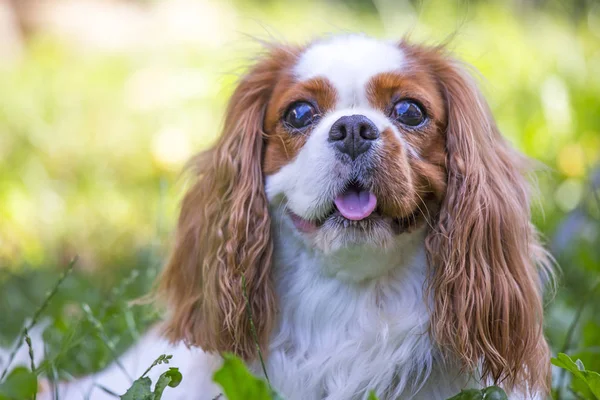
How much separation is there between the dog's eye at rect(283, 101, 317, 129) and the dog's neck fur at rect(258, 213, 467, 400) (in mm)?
299

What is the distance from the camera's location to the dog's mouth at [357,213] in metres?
2.28

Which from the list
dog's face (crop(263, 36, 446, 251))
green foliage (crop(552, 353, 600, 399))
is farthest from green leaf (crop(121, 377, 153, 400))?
green foliage (crop(552, 353, 600, 399))

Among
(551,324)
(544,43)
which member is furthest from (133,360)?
(544,43)

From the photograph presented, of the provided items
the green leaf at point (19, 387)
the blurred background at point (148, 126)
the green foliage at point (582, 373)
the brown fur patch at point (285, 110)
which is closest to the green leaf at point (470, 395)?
the green foliage at point (582, 373)

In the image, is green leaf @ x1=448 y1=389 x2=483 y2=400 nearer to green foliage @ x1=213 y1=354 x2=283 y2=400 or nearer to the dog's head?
the dog's head

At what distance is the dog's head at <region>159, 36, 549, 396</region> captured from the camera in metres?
2.29

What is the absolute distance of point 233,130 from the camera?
2.62 meters

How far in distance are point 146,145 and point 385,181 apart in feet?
12.6

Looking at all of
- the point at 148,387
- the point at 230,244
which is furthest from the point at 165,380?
the point at 230,244

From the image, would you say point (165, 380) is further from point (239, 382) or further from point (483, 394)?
point (483, 394)

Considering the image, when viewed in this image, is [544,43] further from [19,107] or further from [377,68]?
[377,68]

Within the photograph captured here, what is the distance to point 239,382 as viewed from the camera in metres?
A: 1.96

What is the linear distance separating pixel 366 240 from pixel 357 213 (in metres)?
0.08

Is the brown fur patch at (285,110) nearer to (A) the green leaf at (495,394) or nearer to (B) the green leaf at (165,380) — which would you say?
(B) the green leaf at (165,380)
